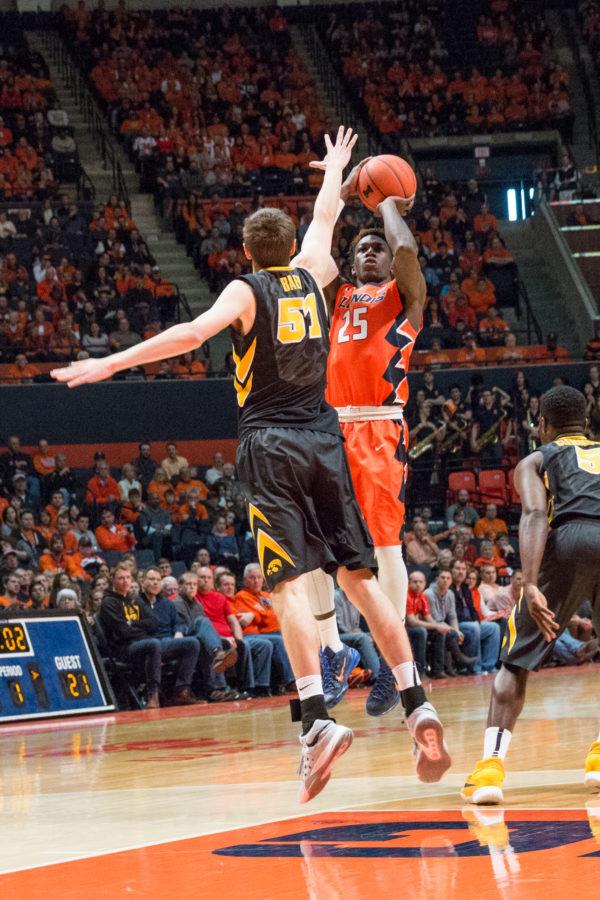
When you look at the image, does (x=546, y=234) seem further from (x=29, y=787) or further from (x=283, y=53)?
(x=29, y=787)

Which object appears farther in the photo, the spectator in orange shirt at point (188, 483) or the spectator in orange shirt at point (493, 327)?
the spectator in orange shirt at point (493, 327)

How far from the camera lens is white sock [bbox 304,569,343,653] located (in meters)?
6.82

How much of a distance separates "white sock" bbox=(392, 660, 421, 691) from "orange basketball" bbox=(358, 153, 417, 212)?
2.25 m

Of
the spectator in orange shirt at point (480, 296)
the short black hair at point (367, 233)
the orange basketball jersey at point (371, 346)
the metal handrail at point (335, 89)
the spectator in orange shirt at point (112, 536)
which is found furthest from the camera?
the metal handrail at point (335, 89)

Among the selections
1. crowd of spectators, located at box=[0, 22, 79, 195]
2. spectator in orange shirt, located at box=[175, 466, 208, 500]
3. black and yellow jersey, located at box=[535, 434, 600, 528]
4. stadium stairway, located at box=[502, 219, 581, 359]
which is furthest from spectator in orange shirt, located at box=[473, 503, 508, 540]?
black and yellow jersey, located at box=[535, 434, 600, 528]

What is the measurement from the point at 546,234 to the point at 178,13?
342 inches

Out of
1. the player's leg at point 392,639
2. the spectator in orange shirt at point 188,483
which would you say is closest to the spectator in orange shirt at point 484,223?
the spectator in orange shirt at point 188,483

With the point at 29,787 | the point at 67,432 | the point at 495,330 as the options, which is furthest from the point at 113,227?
the point at 29,787

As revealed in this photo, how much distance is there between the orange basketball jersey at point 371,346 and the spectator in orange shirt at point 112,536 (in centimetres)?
958

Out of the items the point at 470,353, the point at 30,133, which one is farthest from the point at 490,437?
the point at 30,133

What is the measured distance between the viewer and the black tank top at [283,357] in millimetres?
5293

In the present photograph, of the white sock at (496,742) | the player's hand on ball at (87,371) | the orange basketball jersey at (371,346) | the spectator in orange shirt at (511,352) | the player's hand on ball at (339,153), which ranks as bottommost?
the white sock at (496,742)

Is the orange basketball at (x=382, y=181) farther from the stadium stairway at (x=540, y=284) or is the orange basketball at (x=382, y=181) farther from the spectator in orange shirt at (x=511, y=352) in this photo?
the stadium stairway at (x=540, y=284)

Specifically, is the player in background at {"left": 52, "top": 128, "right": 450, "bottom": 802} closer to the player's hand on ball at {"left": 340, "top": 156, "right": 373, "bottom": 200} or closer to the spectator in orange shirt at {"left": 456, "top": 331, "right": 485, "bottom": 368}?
the player's hand on ball at {"left": 340, "top": 156, "right": 373, "bottom": 200}
